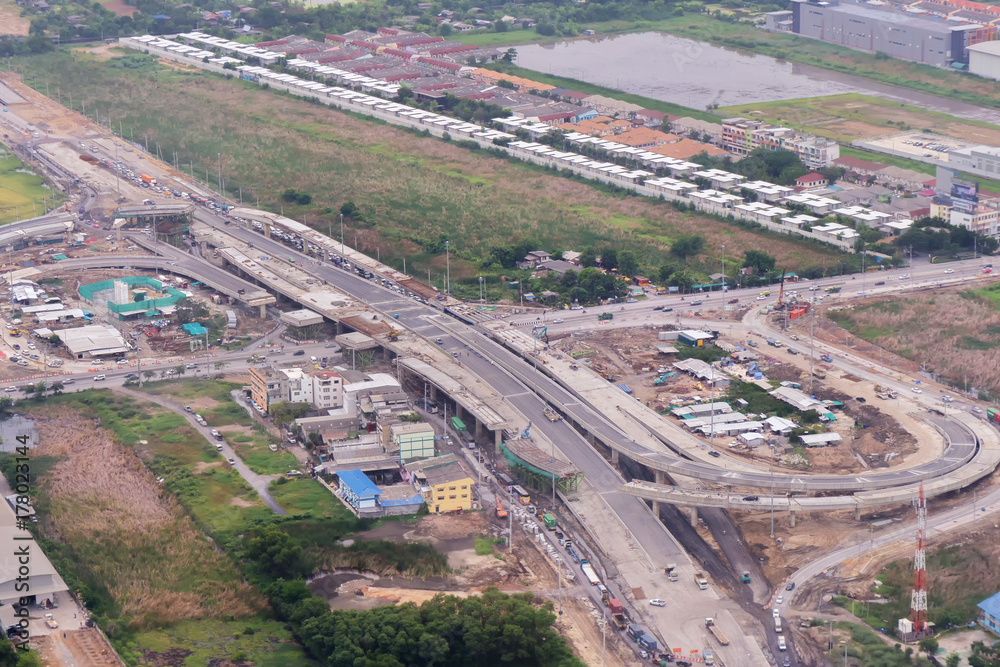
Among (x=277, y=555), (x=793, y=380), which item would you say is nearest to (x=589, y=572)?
(x=277, y=555)

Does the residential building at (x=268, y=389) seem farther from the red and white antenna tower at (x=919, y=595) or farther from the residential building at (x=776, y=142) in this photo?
the residential building at (x=776, y=142)

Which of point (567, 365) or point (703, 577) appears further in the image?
point (567, 365)

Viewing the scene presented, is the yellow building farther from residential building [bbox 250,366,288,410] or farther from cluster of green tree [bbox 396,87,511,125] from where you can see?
cluster of green tree [bbox 396,87,511,125]

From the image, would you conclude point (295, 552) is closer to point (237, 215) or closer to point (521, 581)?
point (521, 581)

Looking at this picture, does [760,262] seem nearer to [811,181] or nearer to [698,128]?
[811,181]

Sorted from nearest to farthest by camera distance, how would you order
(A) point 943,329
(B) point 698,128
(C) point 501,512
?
(C) point 501,512 < (A) point 943,329 < (B) point 698,128

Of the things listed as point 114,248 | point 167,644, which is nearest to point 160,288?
point 114,248
